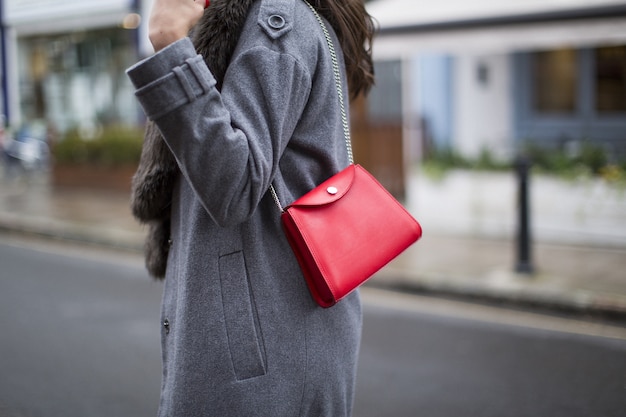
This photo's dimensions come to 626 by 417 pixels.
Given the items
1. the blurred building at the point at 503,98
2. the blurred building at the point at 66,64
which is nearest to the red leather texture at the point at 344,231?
the blurred building at the point at 503,98

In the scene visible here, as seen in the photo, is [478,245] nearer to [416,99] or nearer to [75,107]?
[416,99]

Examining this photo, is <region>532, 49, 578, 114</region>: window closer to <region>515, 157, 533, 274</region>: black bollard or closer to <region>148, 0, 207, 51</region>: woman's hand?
<region>515, 157, 533, 274</region>: black bollard

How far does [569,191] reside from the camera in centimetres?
855

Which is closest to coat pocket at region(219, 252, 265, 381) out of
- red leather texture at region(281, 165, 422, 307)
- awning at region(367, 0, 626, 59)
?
red leather texture at region(281, 165, 422, 307)

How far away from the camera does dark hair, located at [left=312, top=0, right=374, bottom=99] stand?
1520mm

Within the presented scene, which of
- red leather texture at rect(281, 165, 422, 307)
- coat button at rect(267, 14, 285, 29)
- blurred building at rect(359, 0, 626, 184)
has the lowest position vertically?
blurred building at rect(359, 0, 626, 184)

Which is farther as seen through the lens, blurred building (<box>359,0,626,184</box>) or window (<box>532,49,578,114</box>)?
window (<box>532,49,578,114</box>)

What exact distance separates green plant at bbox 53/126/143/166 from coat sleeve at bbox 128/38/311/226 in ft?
37.9

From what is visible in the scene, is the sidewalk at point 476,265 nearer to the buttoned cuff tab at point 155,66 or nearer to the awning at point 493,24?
the awning at point 493,24

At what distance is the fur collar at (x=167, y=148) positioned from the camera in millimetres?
1361

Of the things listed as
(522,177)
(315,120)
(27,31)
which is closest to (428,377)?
(522,177)

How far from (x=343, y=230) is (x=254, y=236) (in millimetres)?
171

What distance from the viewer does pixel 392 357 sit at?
4832 millimetres

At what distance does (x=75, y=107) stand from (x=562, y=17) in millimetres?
13954
